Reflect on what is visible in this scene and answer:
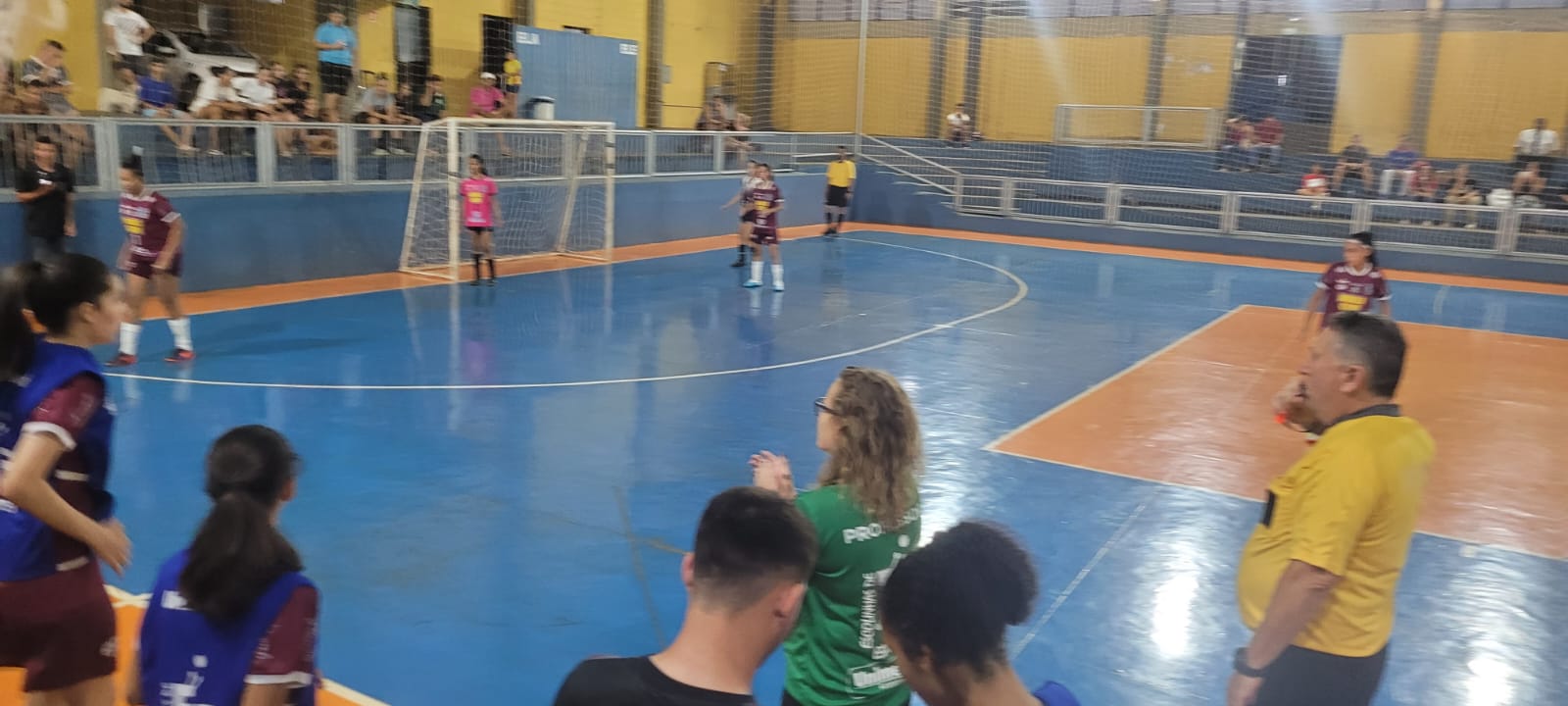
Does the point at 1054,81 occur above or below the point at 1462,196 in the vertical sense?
above

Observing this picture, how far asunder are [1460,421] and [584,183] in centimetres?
1461

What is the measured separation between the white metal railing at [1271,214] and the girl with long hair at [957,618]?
23699 mm

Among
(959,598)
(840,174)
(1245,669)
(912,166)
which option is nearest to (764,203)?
(840,174)

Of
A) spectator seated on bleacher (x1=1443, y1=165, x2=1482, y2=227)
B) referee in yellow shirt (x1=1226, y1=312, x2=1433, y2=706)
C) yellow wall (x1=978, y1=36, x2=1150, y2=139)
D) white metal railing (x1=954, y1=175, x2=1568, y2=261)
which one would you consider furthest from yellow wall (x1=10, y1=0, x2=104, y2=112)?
spectator seated on bleacher (x1=1443, y1=165, x2=1482, y2=227)

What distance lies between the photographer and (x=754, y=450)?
8.52m

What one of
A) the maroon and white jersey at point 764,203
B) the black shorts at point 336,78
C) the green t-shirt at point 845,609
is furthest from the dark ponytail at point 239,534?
the black shorts at point 336,78

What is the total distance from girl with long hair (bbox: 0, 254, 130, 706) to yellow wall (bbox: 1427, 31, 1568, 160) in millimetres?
29073

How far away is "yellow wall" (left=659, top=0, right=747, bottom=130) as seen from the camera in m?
30.7

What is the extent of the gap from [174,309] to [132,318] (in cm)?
36

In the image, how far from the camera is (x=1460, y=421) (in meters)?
10.2

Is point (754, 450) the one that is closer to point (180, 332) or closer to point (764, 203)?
point (180, 332)

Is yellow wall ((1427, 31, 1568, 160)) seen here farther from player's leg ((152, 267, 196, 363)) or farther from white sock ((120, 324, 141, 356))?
white sock ((120, 324, 141, 356))

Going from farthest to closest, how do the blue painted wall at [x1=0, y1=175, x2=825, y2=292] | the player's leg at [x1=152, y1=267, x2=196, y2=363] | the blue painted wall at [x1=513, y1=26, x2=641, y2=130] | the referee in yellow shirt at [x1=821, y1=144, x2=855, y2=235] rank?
the referee in yellow shirt at [x1=821, y1=144, x2=855, y2=235] < the blue painted wall at [x1=513, y1=26, x2=641, y2=130] < the blue painted wall at [x1=0, y1=175, x2=825, y2=292] < the player's leg at [x1=152, y1=267, x2=196, y2=363]

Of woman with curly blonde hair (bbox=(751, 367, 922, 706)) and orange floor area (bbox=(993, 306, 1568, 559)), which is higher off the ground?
woman with curly blonde hair (bbox=(751, 367, 922, 706))
